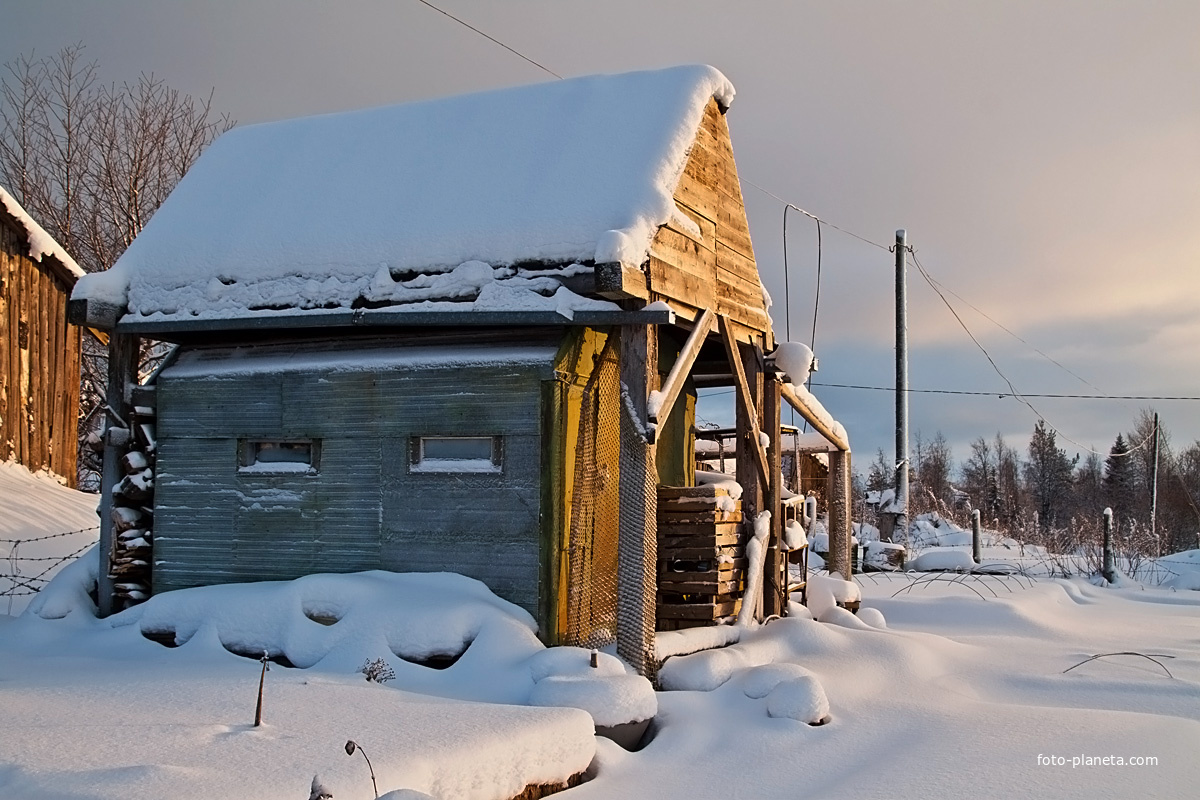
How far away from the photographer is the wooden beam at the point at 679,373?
8.21m

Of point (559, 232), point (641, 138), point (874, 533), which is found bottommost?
point (874, 533)

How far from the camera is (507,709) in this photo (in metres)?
6.33

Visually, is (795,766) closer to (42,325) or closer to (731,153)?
(731,153)

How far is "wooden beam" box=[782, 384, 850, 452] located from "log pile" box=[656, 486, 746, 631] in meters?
2.55

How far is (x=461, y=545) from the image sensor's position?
28.8 feet

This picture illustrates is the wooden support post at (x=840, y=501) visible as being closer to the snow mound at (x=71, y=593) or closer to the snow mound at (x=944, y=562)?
the snow mound at (x=944, y=562)

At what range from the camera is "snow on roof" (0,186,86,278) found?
17.4 meters

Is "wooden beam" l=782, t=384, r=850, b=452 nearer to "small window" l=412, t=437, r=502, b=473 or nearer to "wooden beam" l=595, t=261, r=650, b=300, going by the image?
"wooden beam" l=595, t=261, r=650, b=300

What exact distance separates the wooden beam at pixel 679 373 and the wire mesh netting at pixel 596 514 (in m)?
0.72

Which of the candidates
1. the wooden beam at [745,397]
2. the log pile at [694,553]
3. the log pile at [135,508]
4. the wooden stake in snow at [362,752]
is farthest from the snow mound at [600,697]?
the log pile at [135,508]

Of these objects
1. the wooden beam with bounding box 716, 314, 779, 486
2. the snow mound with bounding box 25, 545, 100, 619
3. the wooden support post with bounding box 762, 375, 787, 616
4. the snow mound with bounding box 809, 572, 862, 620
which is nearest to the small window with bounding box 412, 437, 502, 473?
the wooden beam with bounding box 716, 314, 779, 486

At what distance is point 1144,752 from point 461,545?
527cm

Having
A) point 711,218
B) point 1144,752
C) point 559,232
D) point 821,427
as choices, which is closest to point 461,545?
point 559,232

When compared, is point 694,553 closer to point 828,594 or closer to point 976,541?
point 828,594
